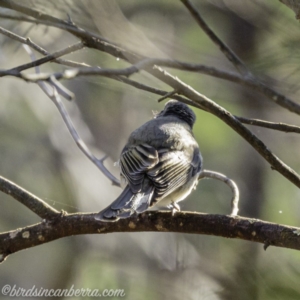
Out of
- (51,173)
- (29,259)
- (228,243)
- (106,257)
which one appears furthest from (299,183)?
(29,259)

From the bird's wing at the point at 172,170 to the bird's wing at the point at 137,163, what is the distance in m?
0.05

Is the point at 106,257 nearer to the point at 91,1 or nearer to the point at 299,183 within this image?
the point at 299,183

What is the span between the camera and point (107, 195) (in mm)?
6785

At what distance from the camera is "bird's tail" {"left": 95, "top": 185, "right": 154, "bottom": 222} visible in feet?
8.43

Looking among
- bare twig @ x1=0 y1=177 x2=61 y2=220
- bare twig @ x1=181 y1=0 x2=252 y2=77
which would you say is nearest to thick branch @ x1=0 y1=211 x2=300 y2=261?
bare twig @ x1=0 y1=177 x2=61 y2=220

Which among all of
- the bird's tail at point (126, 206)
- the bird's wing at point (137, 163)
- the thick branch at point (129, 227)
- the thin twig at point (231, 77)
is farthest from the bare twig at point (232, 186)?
the thin twig at point (231, 77)

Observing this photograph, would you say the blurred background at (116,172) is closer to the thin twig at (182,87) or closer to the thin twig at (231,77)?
the thin twig at (182,87)

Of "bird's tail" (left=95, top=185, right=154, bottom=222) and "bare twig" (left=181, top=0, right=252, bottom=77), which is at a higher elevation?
"bare twig" (left=181, top=0, right=252, bottom=77)

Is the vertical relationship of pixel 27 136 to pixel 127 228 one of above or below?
above

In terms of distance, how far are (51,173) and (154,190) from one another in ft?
15.9

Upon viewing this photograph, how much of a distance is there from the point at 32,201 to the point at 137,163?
2.67 ft

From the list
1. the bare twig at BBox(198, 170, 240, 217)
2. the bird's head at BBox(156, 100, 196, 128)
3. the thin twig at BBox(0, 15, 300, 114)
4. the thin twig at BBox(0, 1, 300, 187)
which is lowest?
the thin twig at BBox(0, 15, 300, 114)

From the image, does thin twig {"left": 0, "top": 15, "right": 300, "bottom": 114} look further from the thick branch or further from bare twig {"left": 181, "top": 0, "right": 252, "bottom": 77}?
the thick branch

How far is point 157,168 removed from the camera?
3.31m
